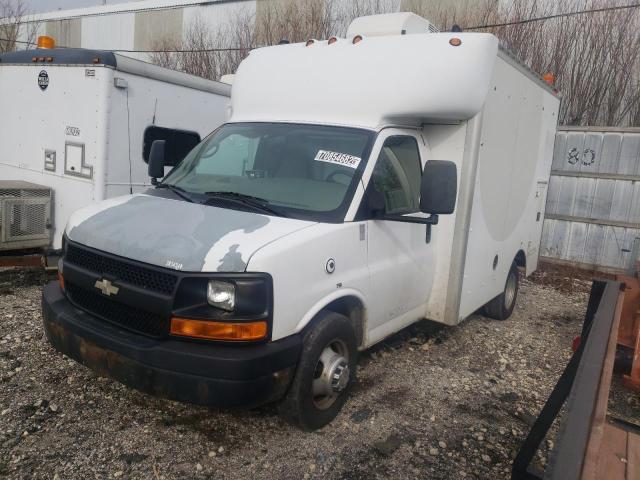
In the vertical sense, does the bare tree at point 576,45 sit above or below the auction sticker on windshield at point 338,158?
above

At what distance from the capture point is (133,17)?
22922mm

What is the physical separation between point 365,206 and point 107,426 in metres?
2.28

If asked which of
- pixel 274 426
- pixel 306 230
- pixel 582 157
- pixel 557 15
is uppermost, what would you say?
pixel 557 15

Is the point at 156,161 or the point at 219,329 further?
the point at 156,161

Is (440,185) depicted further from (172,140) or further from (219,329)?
(172,140)

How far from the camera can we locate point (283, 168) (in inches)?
159

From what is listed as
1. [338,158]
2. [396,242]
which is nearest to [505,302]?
[396,242]

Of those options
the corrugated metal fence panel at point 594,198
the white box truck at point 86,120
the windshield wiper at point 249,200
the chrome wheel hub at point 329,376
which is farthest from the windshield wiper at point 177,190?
the corrugated metal fence panel at point 594,198

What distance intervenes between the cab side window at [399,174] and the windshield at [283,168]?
0.20m

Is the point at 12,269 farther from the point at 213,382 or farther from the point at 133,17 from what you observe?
the point at 133,17

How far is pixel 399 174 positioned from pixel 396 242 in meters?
0.55

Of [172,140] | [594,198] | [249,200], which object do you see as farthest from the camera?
[594,198]

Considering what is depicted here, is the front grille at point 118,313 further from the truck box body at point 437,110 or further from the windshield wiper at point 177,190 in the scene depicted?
the windshield wiper at point 177,190

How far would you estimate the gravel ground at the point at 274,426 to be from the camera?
3283mm
